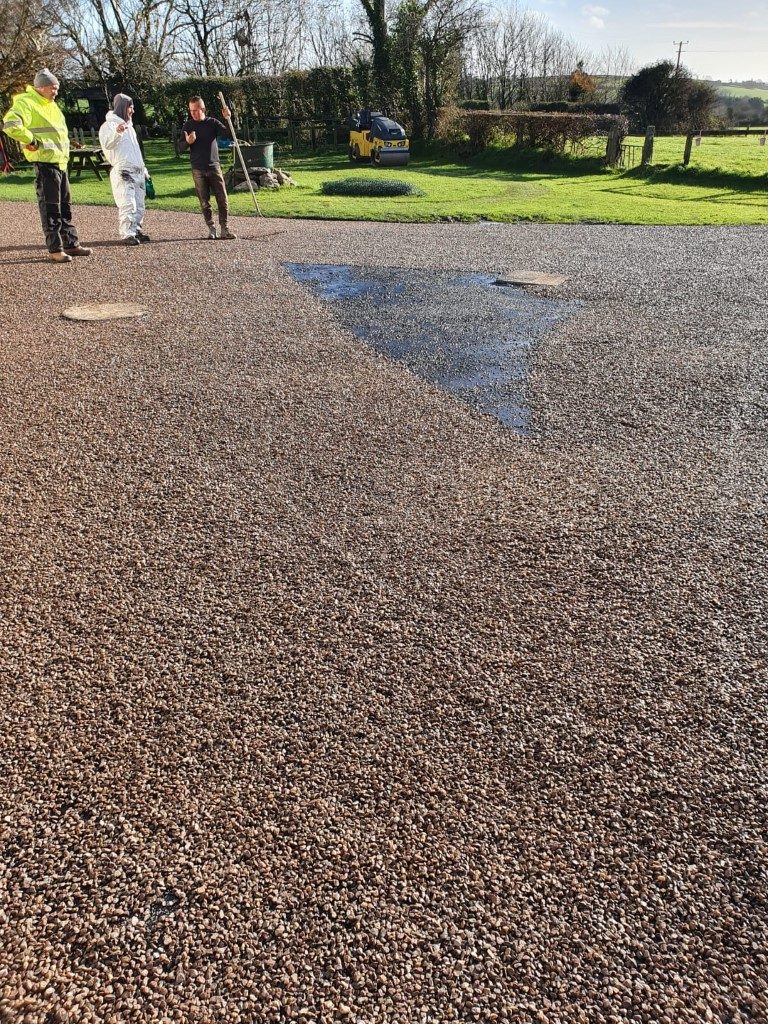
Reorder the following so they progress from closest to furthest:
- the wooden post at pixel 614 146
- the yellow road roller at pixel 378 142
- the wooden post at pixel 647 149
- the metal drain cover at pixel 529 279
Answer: the metal drain cover at pixel 529 279 → the wooden post at pixel 647 149 → the wooden post at pixel 614 146 → the yellow road roller at pixel 378 142

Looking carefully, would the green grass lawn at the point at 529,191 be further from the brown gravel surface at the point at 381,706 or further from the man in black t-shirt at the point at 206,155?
the brown gravel surface at the point at 381,706

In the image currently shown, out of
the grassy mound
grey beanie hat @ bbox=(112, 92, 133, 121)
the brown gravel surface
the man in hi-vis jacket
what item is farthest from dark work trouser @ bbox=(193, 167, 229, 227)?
the brown gravel surface

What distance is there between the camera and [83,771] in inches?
102

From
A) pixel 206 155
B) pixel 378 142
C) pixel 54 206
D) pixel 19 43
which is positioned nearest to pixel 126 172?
pixel 206 155

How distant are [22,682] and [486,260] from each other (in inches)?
383

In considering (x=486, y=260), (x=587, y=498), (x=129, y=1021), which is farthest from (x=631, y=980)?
(x=486, y=260)

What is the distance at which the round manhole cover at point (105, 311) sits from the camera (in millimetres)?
8256

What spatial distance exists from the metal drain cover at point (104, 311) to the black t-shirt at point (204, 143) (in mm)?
4716

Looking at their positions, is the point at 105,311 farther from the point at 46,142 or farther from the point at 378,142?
the point at 378,142

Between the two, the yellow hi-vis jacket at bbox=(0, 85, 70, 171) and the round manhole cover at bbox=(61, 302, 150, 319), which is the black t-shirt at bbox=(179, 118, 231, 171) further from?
the round manhole cover at bbox=(61, 302, 150, 319)

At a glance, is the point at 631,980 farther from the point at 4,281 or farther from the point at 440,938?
the point at 4,281

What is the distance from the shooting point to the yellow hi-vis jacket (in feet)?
32.8

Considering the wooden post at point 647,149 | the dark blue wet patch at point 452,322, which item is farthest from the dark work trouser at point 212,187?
the wooden post at point 647,149

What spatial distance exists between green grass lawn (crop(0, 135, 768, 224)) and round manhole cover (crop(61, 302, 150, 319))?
309 inches
